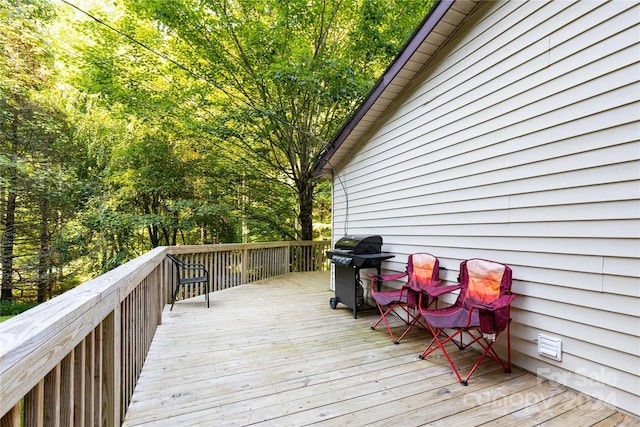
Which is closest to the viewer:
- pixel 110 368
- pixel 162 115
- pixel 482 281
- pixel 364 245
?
pixel 110 368

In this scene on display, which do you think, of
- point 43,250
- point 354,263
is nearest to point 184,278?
point 354,263

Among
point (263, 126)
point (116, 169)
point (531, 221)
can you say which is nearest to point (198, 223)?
point (116, 169)

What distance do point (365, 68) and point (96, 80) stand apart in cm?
669

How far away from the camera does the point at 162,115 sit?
7.87 metres

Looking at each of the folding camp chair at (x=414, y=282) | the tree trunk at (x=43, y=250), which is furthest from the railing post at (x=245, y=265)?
the tree trunk at (x=43, y=250)

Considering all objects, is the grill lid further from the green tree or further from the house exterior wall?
the green tree

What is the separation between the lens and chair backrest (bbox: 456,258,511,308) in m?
2.74

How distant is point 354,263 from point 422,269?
3.01 feet

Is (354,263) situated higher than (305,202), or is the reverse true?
(305,202)

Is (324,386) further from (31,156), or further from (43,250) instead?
(31,156)

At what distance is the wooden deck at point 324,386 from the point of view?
2047 mm

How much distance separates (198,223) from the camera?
349 inches

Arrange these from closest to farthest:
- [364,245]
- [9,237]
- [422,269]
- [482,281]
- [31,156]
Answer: [482,281]
[422,269]
[364,245]
[9,237]
[31,156]

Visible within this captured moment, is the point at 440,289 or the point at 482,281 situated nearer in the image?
the point at 482,281
